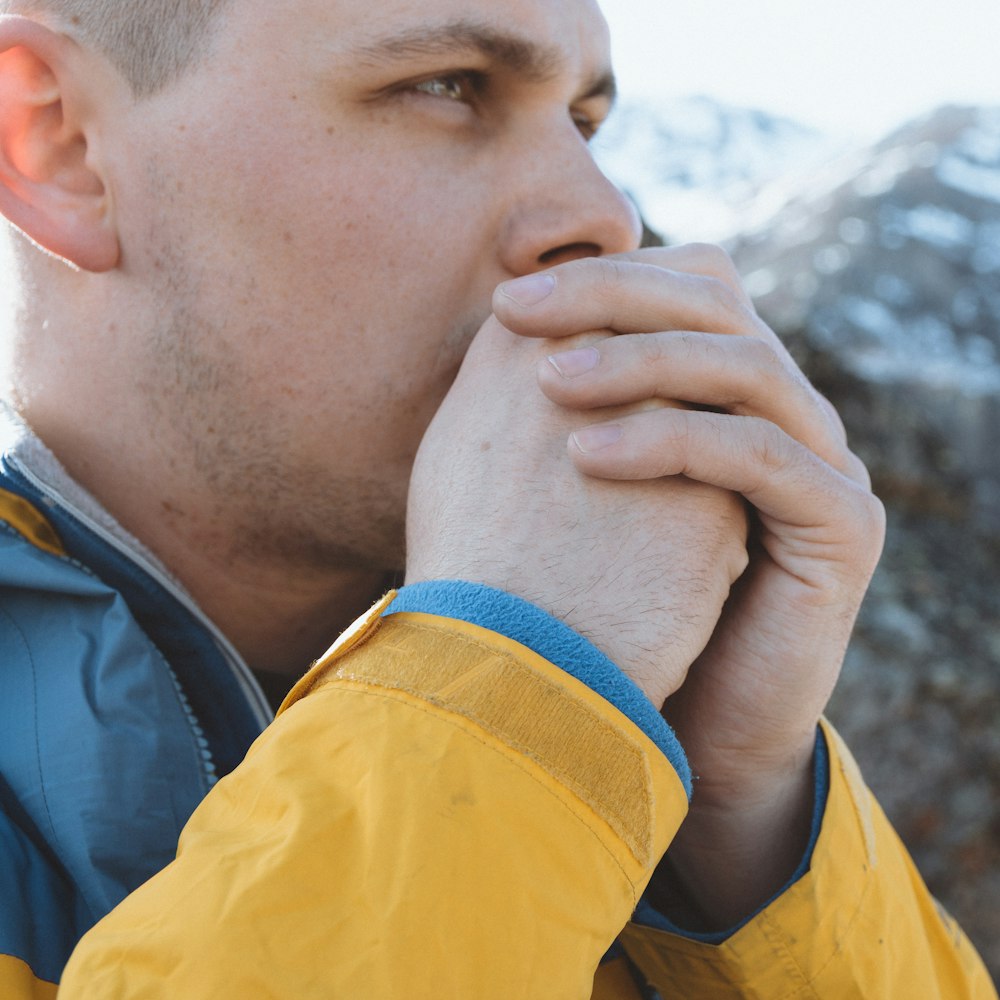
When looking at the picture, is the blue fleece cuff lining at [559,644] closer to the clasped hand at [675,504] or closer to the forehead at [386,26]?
the clasped hand at [675,504]

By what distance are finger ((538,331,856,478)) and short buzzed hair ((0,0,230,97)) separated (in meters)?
1.01

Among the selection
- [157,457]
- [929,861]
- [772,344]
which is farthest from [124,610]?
[929,861]

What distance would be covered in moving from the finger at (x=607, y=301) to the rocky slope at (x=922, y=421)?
2255 mm

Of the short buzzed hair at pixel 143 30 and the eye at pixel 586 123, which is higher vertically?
the short buzzed hair at pixel 143 30

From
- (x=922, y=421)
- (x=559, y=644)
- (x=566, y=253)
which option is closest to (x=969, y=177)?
(x=922, y=421)

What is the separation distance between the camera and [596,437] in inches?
56.2

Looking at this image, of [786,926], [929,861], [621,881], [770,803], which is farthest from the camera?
[929,861]

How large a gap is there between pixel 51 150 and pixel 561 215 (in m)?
1.03

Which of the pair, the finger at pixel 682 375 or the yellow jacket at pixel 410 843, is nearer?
the yellow jacket at pixel 410 843

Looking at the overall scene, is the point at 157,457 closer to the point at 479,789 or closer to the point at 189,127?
the point at 189,127

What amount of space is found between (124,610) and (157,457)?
0.47 m

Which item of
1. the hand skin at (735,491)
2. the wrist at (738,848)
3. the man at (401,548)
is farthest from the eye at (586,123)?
the wrist at (738,848)

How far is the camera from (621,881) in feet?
3.68

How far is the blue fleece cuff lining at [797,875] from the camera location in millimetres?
1633
